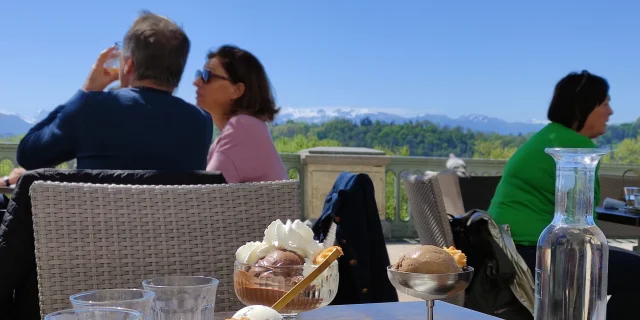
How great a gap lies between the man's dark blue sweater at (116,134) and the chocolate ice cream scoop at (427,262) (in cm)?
151

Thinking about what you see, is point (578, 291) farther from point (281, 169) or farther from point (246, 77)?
point (246, 77)

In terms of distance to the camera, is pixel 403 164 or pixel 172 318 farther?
pixel 403 164

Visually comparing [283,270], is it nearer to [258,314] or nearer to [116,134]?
[258,314]

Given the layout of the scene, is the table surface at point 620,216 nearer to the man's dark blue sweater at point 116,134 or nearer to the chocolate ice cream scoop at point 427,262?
the man's dark blue sweater at point 116,134

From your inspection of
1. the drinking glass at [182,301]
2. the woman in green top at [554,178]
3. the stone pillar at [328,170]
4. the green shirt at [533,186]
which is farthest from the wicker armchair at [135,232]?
the stone pillar at [328,170]

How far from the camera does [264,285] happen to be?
40.2 inches

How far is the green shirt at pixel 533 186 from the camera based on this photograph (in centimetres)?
316

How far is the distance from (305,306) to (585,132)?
9.54 ft

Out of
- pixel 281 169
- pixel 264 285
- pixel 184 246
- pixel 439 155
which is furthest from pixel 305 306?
pixel 439 155

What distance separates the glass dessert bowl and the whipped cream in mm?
32

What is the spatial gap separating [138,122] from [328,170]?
5364 millimetres

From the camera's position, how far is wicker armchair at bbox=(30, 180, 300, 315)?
4.87 ft

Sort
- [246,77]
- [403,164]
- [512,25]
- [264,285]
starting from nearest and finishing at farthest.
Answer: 1. [264,285]
2. [246,77]
3. [403,164]
4. [512,25]

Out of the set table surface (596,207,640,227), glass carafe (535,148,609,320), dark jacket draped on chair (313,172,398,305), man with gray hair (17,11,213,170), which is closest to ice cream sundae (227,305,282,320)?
glass carafe (535,148,609,320)
